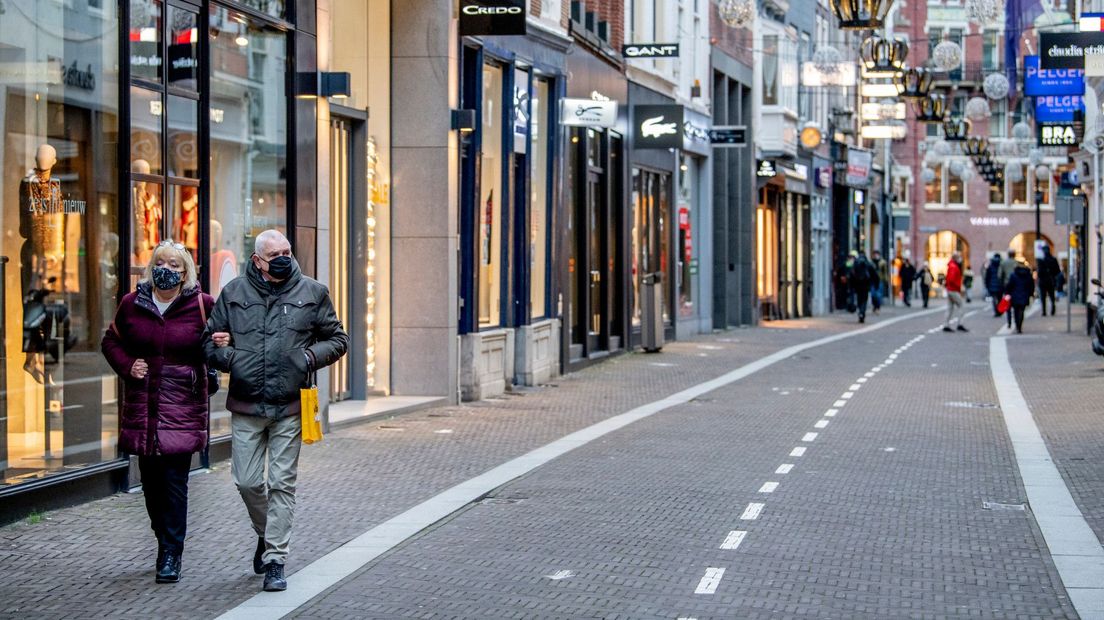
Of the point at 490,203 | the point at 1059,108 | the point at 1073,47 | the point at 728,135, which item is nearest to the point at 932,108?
the point at 1059,108

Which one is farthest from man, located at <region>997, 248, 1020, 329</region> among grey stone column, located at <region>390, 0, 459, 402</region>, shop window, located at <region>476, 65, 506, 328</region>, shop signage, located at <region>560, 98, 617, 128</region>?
grey stone column, located at <region>390, 0, 459, 402</region>

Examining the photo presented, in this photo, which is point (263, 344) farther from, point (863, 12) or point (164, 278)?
point (863, 12)

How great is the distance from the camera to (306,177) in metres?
15.8

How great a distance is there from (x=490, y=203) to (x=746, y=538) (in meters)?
12.0

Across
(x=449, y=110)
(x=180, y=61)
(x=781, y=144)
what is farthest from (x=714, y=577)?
(x=781, y=144)

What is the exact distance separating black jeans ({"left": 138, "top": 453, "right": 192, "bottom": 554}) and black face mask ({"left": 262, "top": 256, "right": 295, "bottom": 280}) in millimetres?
1067

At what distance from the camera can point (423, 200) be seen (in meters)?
19.3

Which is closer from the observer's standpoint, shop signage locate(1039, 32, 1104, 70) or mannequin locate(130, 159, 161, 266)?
mannequin locate(130, 159, 161, 266)

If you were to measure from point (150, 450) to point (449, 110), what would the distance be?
1077 cm

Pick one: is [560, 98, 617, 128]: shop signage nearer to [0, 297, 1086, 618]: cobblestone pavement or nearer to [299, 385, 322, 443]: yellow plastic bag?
[0, 297, 1086, 618]: cobblestone pavement

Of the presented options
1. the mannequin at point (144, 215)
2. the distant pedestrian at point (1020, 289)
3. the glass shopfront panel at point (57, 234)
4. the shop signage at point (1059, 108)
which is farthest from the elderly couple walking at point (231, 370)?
the shop signage at point (1059, 108)

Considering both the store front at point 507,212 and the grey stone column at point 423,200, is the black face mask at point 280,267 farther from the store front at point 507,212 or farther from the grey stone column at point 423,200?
the store front at point 507,212

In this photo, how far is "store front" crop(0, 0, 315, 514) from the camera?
36.3 feet

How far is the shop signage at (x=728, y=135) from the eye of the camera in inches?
1405
